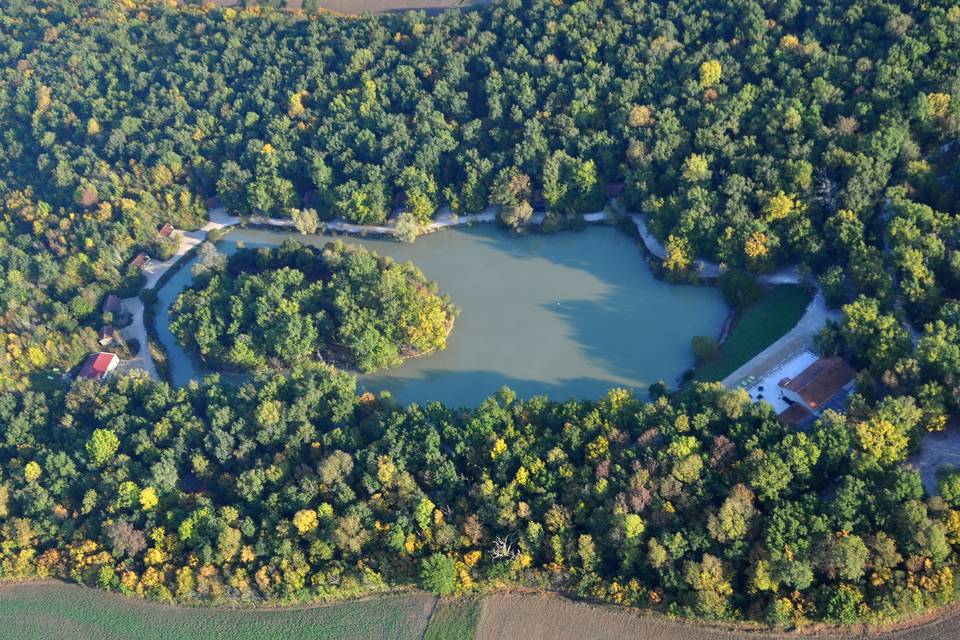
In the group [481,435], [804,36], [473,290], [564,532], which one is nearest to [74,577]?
[481,435]

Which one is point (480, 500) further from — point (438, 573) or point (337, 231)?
point (337, 231)

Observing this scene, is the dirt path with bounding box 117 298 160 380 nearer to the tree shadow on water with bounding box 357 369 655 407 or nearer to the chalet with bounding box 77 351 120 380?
the chalet with bounding box 77 351 120 380

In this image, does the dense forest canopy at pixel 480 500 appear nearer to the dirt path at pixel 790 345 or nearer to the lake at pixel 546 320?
the lake at pixel 546 320

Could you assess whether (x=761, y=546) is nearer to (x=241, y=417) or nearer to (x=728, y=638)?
(x=728, y=638)

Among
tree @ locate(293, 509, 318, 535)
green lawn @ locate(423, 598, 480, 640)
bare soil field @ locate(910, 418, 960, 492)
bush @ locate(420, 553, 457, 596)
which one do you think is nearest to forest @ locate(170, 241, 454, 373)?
tree @ locate(293, 509, 318, 535)

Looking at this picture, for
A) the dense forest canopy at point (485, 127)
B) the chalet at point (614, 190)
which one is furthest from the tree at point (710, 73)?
the chalet at point (614, 190)
